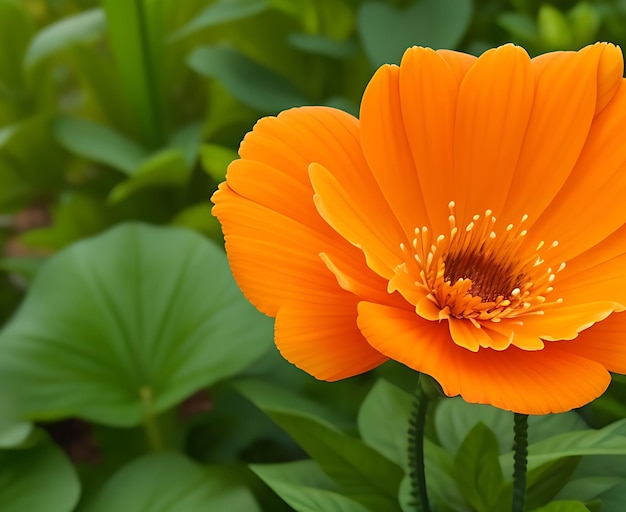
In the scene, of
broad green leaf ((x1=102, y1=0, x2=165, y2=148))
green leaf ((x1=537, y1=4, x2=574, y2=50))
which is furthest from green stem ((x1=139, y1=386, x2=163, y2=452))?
green leaf ((x1=537, y1=4, x2=574, y2=50))

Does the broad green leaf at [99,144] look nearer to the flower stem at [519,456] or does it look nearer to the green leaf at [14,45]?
the green leaf at [14,45]

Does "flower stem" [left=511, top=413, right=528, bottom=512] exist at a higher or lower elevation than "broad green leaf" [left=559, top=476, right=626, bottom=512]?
higher

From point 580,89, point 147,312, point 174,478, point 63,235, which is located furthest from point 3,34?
point 580,89

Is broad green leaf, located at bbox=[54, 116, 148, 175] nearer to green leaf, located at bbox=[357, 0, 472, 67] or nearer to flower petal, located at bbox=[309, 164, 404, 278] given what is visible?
green leaf, located at bbox=[357, 0, 472, 67]

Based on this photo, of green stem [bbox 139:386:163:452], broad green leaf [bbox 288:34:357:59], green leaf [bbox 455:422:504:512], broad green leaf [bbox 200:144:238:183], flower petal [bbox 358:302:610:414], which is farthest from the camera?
broad green leaf [bbox 288:34:357:59]

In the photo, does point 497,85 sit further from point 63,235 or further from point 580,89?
point 63,235

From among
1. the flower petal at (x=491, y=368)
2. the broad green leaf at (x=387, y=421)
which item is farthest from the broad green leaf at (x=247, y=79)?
the flower petal at (x=491, y=368)

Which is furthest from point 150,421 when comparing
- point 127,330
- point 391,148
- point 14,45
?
point 14,45
